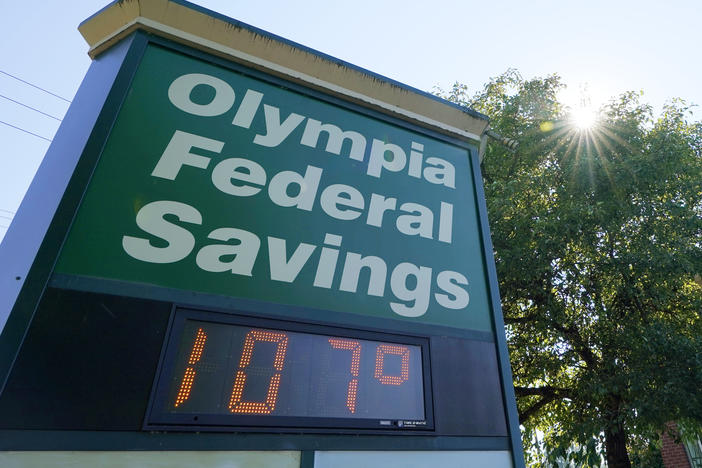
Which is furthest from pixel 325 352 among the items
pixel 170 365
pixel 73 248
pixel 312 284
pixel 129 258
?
pixel 73 248

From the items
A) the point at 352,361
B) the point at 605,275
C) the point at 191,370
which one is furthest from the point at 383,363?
the point at 605,275

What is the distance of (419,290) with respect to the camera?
3.18 meters

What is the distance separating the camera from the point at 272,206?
9.80 ft

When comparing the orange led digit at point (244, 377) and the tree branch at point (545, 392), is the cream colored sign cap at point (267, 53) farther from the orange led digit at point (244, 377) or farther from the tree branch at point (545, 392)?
the tree branch at point (545, 392)

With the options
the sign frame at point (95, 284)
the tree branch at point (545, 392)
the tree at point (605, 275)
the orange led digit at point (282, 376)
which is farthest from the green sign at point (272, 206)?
the tree branch at point (545, 392)

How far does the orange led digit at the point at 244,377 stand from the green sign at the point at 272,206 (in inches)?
10.5

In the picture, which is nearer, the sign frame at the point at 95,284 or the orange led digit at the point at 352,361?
the sign frame at the point at 95,284

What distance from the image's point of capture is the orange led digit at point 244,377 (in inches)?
86.4

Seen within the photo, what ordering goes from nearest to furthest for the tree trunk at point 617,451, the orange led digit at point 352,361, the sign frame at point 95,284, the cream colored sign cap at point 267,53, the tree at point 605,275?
1. the sign frame at point 95,284
2. the orange led digit at point 352,361
3. the cream colored sign cap at point 267,53
4. the tree at point 605,275
5. the tree trunk at point 617,451

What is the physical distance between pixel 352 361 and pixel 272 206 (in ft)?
4.04

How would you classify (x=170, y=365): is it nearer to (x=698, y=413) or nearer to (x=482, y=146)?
(x=482, y=146)

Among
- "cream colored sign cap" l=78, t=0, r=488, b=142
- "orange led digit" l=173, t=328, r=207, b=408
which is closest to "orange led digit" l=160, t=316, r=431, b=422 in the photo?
"orange led digit" l=173, t=328, r=207, b=408

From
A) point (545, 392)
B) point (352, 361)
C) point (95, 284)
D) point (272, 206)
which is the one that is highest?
point (545, 392)

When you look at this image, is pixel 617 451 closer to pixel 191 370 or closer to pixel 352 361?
pixel 352 361
